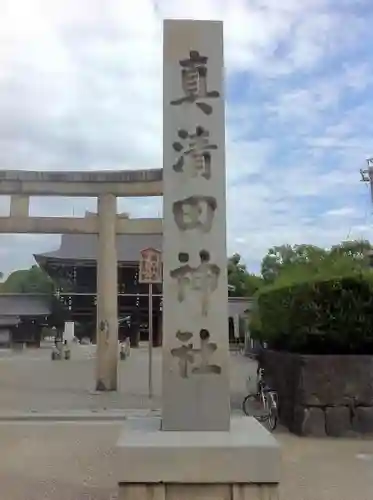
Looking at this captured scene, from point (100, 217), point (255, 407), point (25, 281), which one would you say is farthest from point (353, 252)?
point (25, 281)

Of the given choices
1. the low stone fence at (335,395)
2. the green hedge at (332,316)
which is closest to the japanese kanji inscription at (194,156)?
the low stone fence at (335,395)

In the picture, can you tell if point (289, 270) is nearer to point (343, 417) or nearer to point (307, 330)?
point (307, 330)

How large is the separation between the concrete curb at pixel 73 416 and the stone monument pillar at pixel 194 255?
4935 millimetres

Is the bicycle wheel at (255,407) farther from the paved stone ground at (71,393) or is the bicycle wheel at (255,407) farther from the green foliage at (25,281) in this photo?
the green foliage at (25,281)

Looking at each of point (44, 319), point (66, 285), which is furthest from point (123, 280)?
point (44, 319)

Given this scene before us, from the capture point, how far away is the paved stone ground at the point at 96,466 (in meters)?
4.99

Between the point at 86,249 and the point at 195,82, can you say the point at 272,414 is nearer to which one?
the point at 195,82

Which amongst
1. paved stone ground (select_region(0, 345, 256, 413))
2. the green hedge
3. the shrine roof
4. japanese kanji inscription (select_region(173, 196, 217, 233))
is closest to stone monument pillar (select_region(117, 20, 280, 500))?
japanese kanji inscription (select_region(173, 196, 217, 233))

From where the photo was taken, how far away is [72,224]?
43.1ft

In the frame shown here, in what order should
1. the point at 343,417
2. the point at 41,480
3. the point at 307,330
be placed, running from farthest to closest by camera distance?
1. the point at 307,330
2. the point at 343,417
3. the point at 41,480

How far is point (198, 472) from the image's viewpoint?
11.1ft

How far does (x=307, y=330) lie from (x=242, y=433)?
4.27 meters

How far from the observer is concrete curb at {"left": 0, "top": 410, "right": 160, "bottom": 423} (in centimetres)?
905

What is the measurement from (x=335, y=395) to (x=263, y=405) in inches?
77.9
